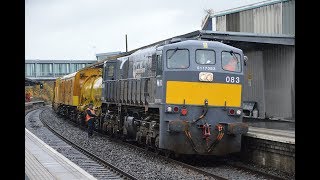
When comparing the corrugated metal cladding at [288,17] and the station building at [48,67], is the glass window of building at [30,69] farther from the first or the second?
the corrugated metal cladding at [288,17]

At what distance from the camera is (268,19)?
23266 mm

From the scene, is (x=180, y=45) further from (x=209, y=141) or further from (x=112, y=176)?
(x=112, y=176)

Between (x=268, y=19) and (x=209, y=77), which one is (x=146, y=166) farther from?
(x=268, y=19)

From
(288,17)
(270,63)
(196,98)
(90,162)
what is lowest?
(90,162)

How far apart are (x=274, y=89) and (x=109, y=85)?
8258 mm

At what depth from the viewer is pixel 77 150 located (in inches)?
658

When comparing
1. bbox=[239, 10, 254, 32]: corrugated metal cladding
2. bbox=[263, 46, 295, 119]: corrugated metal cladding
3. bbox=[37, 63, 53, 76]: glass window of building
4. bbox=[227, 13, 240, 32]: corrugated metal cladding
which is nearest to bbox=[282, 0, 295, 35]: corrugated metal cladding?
bbox=[263, 46, 295, 119]: corrugated metal cladding

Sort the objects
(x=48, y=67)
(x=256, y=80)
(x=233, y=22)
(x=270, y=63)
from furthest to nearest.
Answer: (x=48, y=67) → (x=233, y=22) → (x=256, y=80) → (x=270, y=63)

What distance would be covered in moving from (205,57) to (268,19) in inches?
458

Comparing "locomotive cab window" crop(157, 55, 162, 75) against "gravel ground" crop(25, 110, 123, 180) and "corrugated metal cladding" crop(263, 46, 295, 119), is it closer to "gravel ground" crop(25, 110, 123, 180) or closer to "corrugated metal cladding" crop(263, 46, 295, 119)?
"gravel ground" crop(25, 110, 123, 180)

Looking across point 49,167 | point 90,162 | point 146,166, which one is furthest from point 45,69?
point 49,167

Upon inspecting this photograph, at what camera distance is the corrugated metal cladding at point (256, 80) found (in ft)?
74.7

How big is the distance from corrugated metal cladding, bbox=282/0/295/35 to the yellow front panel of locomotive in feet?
33.9
